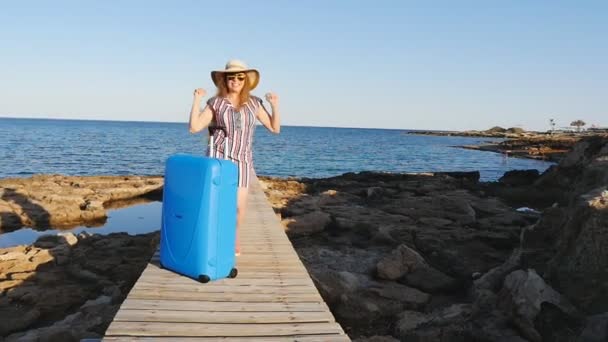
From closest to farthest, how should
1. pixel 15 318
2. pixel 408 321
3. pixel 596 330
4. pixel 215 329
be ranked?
pixel 215 329, pixel 596 330, pixel 408 321, pixel 15 318

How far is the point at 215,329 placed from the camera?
147 inches

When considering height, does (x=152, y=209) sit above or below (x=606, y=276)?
below

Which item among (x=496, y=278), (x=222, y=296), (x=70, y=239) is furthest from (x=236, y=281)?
(x=70, y=239)

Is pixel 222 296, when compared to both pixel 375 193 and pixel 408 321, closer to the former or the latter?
pixel 408 321

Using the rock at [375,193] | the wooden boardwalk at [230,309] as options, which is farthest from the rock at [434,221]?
the wooden boardwalk at [230,309]

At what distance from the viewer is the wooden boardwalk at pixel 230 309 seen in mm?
3664

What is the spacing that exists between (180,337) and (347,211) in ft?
35.9

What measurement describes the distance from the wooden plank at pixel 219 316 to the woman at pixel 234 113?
1627mm

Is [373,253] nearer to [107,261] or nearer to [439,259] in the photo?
[439,259]

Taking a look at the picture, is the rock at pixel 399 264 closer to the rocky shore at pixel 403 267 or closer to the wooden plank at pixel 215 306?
the rocky shore at pixel 403 267

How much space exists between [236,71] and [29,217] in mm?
12806

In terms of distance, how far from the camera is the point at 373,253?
10.3 meters

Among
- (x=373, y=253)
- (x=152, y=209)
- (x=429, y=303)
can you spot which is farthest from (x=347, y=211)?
(x=152, y=209)

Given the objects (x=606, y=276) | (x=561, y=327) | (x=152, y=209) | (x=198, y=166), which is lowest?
(x=152, y=209)
